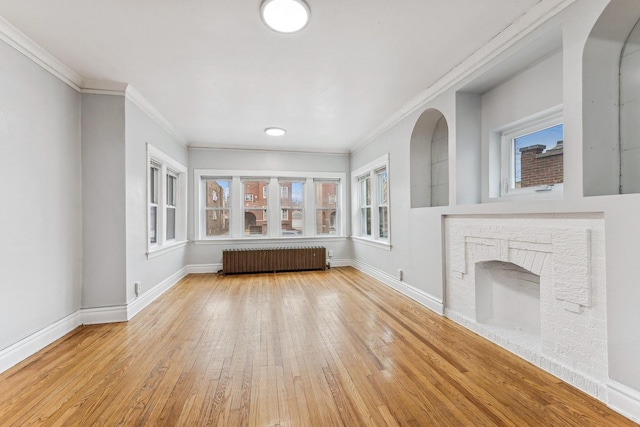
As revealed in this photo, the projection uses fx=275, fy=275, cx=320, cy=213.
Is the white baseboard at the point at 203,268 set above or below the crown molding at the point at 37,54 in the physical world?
below

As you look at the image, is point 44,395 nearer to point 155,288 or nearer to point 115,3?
point 155,288

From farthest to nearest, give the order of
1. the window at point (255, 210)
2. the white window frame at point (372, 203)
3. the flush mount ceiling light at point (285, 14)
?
the window at point (255, 210) → the white window frame at point (372, 203) → the flush mount ceiling light at point (285, 14)

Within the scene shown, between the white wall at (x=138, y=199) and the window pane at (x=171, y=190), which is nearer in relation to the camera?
the white wall at (x=138, y=199)

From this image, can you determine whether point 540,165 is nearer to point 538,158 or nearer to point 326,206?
point 538,158

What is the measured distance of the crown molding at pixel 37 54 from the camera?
214 centimetres

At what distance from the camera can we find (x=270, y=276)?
5.32 m

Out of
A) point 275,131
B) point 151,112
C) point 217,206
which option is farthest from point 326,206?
point 151,112

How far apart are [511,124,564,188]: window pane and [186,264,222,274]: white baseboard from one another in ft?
17.1

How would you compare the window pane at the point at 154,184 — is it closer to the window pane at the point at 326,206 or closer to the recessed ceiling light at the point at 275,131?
the recessed ceiling light at the point at 275,131

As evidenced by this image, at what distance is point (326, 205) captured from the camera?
6.41 metres

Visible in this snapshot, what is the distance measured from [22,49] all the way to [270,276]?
426 cm

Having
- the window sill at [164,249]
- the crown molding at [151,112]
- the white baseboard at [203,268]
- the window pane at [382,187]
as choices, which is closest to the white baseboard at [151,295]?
the white baseboard at [203,268]

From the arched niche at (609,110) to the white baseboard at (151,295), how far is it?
14.3ft

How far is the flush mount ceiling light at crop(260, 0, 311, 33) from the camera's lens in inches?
74.5
